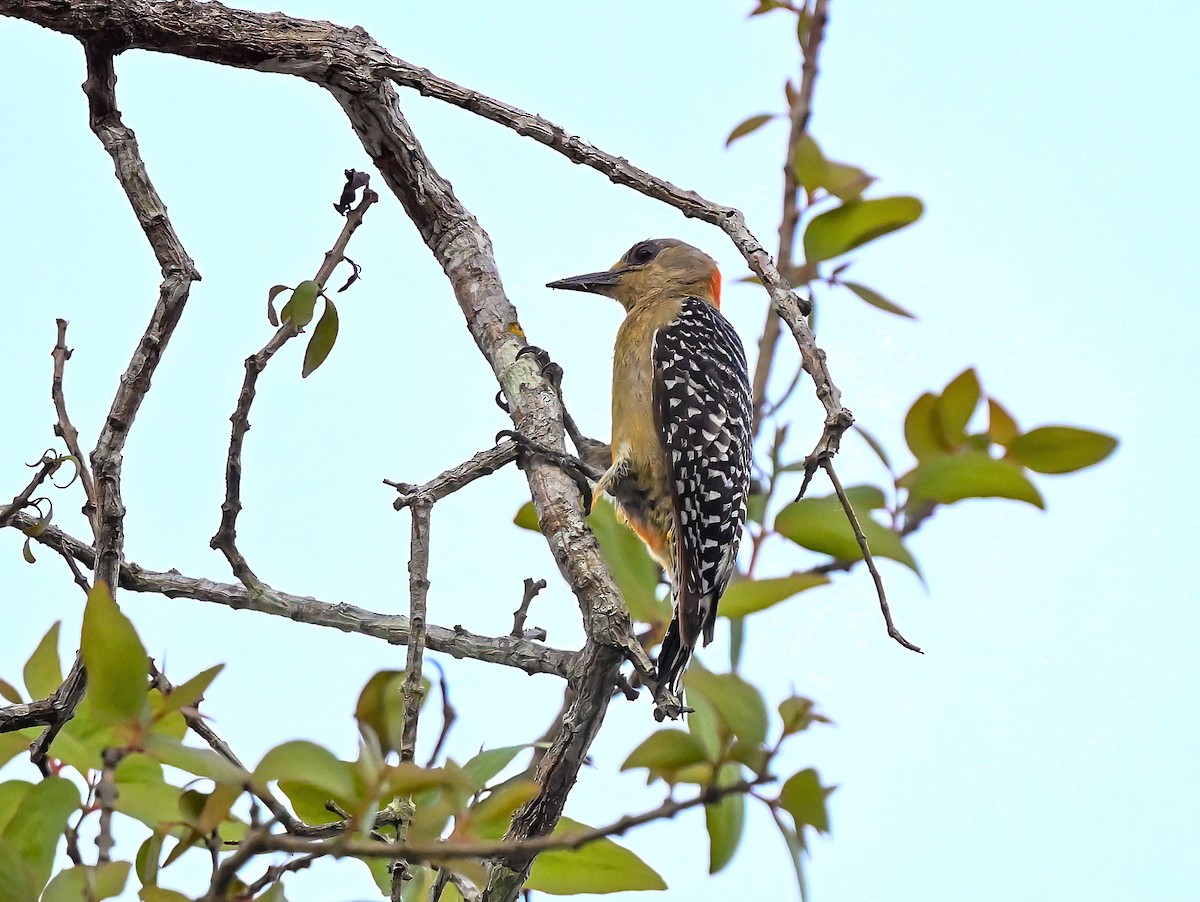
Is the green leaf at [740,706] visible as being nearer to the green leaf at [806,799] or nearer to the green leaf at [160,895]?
the green leaf at [806,799]

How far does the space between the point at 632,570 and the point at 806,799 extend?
1.72ft

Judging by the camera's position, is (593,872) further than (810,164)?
No

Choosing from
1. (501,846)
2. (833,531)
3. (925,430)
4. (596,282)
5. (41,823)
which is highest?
(596,282)

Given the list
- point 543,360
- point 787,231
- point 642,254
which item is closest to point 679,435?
point 642,254

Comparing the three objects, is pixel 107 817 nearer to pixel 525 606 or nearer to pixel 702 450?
pixel 525 606

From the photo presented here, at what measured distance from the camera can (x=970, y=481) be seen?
1.15m

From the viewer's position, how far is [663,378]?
8.48ft

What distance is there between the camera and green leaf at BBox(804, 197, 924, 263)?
1370mm

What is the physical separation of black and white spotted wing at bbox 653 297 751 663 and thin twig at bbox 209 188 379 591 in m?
0.95

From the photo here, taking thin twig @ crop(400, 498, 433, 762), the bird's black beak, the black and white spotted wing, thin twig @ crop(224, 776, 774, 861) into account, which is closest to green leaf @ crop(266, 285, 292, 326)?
thin twig @ crop(400, 498, 433, 762)

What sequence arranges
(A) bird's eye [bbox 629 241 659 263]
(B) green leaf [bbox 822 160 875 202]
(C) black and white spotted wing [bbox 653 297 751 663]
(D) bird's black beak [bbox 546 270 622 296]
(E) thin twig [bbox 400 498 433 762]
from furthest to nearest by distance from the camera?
(A) bird's eye [bbox 629 241 659 263], (D) bird's black beak [bbox 546 270 622 296], (C) black and white spotted wing [bbox 653 297 751 663], (B) green leaf [bbox 822 160 875 202], (E) thin twig [bbox 400 498 433 762]

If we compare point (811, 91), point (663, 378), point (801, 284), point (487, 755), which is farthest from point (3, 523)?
point (663, 378)

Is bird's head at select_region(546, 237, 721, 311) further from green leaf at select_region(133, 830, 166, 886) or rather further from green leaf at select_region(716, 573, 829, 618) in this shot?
green leaf at select_region(133, 830, 166, 886)

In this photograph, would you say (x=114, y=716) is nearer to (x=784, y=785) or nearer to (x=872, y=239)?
(x=784, y=785)
